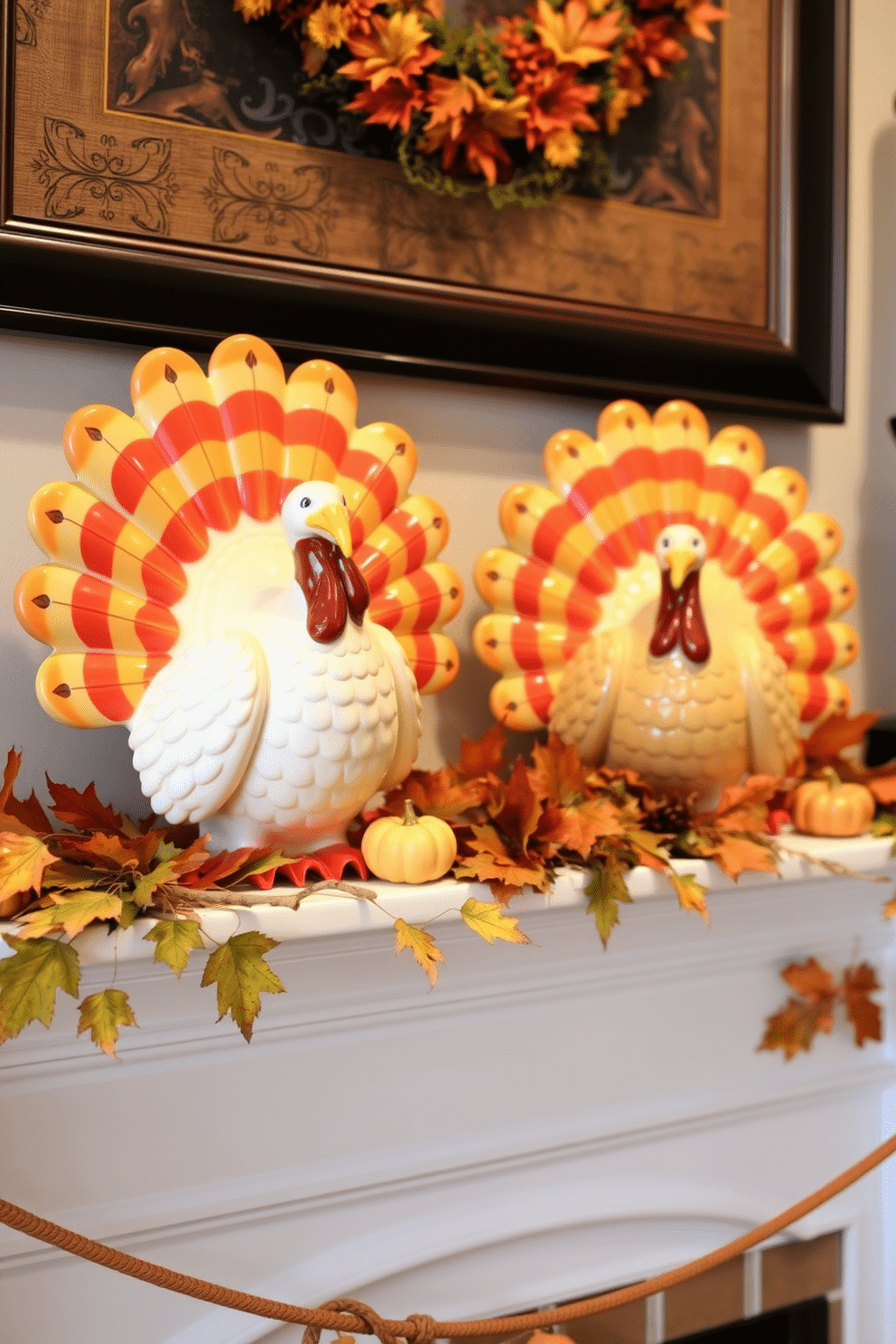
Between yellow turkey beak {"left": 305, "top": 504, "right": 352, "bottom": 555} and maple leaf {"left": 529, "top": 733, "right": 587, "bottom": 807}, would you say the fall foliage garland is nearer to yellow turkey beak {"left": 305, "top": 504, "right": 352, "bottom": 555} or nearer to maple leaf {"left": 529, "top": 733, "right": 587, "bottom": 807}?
maple leaf {"left": 529, "top": 733, "right": 587, "bottom": 807}

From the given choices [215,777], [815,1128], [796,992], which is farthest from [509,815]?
[815,1128]

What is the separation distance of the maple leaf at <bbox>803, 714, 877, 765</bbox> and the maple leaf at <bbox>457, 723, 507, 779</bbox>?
1.16ft

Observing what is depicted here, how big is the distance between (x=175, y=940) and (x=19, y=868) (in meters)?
0.11

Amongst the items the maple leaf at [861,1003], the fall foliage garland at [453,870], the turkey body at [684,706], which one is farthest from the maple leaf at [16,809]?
the maple leaf at [861,1003]

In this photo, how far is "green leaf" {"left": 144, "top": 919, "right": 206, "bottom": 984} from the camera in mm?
632

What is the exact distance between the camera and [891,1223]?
1151 mm

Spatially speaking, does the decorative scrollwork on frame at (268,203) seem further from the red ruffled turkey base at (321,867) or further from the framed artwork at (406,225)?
the red ruffled turkey base at (321,867)

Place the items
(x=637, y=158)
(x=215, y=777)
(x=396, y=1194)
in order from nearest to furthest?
(x=215, y=777) < (x=396, y=1194) < (x=637, y=158)

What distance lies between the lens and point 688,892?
816 mm

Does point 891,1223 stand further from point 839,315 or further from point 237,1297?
point 839,315

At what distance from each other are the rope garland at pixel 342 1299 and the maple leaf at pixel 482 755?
1.36 feet

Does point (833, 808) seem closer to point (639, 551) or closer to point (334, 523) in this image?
point (639, 551)

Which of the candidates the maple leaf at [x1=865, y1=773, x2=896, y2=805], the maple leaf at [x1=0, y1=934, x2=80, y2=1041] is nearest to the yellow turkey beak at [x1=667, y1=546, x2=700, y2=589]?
the maple leaf at [x1=865, y1=773, x2=896, y2=805]

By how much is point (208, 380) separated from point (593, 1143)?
78 centimetres
